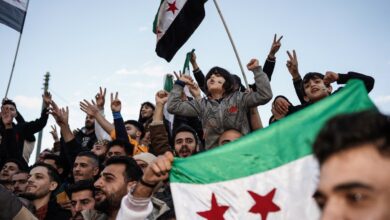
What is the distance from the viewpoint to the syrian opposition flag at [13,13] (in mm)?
8180

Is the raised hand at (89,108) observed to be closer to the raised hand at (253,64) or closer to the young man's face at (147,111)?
the young man's face at (147,111)

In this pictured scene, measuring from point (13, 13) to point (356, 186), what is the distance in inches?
344

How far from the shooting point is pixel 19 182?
5.97m

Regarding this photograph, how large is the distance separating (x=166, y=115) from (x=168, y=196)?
3318mm

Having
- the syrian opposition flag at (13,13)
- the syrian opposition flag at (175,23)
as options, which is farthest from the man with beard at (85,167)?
the syrian opposition flag at (13,13)

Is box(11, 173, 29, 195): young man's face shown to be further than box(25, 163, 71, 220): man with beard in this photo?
Yes

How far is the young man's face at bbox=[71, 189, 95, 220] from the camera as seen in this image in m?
4.34

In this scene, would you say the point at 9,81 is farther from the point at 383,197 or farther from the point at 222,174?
the point at 383,197

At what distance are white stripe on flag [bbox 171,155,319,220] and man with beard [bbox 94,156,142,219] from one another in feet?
3.82

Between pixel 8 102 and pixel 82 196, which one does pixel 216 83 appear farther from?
pixel 8 102

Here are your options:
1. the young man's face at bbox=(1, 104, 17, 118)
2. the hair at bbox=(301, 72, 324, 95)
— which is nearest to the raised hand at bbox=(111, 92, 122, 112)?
the young man's face at bbox=(1, 104, 17, 118)

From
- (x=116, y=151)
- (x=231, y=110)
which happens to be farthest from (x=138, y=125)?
(x=231, y=110)

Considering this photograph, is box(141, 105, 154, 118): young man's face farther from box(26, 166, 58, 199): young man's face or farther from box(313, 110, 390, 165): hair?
box(313, 110, 390, 165): hair

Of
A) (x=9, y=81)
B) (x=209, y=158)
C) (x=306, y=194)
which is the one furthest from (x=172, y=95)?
(x=9, y=81)
